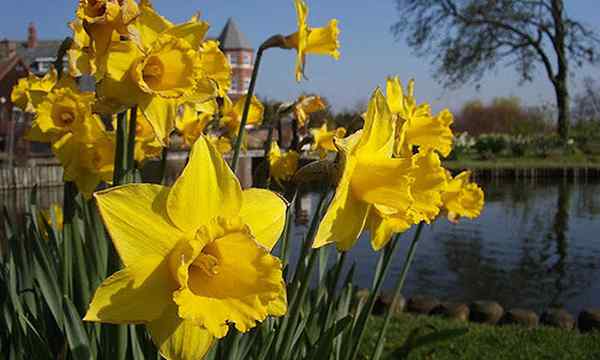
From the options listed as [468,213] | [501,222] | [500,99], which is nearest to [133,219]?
[468,213]

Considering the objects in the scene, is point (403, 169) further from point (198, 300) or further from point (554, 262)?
point (554, 262)

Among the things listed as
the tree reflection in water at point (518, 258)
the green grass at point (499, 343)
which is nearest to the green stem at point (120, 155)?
the green grass at point (499, 343)

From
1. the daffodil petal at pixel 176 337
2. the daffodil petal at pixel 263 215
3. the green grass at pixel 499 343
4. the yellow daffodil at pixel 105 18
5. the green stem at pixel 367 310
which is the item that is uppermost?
the yellow daffodil at pixel 105 18

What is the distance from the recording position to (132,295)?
78cm

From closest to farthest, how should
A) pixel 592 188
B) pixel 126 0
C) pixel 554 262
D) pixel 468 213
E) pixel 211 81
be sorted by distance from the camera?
pixel 126 0, pixel 211 81, pixel 468 213, pixel 554 262, pixel 592 188

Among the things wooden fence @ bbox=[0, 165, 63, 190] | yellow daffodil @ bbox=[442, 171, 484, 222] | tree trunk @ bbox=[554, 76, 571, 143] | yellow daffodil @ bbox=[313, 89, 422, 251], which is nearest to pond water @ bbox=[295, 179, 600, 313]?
yellow daffodil @ bbox=[442, 171, 484, 222]

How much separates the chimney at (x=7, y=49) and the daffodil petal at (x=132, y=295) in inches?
1434

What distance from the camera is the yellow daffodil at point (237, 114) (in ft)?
6.31

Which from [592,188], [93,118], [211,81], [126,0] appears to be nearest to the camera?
[126,0]

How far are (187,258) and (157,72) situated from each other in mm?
444

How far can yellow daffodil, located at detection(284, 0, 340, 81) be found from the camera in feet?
5.22

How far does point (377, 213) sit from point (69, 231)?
81 centimetres

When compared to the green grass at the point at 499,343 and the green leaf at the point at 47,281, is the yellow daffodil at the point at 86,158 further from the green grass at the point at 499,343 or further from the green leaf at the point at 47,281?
the green grass at the point at 499,343

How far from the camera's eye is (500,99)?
45.5 metres
